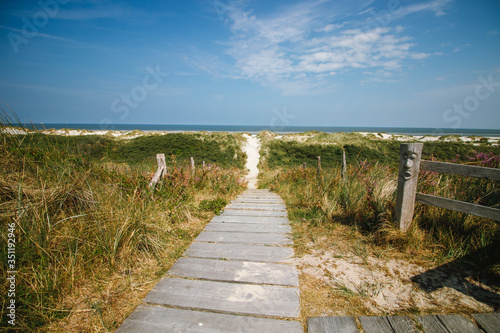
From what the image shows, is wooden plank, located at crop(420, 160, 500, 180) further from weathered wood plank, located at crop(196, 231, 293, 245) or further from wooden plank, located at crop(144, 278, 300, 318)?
wooden plank, located at crop(144, 278, 300, 318)

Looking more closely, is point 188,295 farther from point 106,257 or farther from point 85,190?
point 85,190

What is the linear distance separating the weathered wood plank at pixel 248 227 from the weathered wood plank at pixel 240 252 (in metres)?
0.51

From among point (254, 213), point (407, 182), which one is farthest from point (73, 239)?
point (407, 182)

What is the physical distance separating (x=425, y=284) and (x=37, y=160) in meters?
4.92

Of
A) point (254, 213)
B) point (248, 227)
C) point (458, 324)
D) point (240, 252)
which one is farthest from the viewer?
point (254, 213)

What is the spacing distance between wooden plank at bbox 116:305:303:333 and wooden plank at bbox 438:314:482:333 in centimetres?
118

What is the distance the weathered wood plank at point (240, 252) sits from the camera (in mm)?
2711

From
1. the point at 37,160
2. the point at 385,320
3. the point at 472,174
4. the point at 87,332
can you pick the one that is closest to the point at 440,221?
the point at 472,174

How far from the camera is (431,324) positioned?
1.70 metres

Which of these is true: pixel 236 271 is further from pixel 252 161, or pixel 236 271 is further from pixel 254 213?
pixel 252 161

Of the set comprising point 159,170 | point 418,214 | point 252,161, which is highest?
point 159,170

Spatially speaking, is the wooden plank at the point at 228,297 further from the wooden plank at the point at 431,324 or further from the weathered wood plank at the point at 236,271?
the wooden plank at the point at 431,324

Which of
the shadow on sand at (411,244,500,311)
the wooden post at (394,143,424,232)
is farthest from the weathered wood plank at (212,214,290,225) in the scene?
the shadow on sand at (411,244,500,311)

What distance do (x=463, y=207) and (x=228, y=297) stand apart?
9.22 ft
